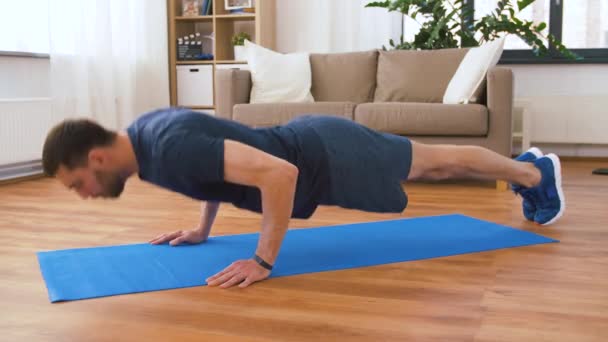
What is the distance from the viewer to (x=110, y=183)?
1.55m

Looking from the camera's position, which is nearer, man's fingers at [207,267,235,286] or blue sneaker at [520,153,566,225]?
man's fingers at [207,267,235,286]

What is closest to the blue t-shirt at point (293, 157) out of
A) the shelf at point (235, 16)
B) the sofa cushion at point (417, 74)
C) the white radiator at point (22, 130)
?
the sofa cushion at point (417, 74)

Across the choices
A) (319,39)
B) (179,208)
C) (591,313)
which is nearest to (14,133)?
(179,208)

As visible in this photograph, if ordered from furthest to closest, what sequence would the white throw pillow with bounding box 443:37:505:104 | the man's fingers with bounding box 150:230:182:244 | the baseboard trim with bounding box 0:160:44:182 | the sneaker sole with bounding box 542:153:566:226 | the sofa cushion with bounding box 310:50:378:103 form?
1. the sofa cushion with bounding box 310:50:378:103
2. the baseboard trim with bounding box 0:160:44:182
3. the white throw pillow with bounding box 443:37:505:104
4. the sneaker sole with bounding box 542:153:566:226
5. the man's fingers with bounding box 150:230:182:244

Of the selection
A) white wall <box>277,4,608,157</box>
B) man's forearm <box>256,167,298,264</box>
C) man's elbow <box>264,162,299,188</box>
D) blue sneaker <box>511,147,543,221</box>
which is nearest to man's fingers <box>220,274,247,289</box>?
man's forearm <box>256,167,298,264</box>

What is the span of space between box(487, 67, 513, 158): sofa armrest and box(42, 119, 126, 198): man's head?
240 centimetres

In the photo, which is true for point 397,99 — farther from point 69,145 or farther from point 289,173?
point 69,145

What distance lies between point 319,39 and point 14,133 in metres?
2.48

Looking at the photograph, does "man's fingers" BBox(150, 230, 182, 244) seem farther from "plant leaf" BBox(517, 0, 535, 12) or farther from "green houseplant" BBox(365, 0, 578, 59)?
"plant leaf" BBox(517, 0, 535, 12)

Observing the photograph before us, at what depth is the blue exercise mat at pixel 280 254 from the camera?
1.75m

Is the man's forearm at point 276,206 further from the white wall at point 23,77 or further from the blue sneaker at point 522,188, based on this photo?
the white wall at point 23,77

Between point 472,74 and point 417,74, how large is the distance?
531 millimetres

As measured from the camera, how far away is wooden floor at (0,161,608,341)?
1.39 metres

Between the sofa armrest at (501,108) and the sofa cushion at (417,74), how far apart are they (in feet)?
1.97
